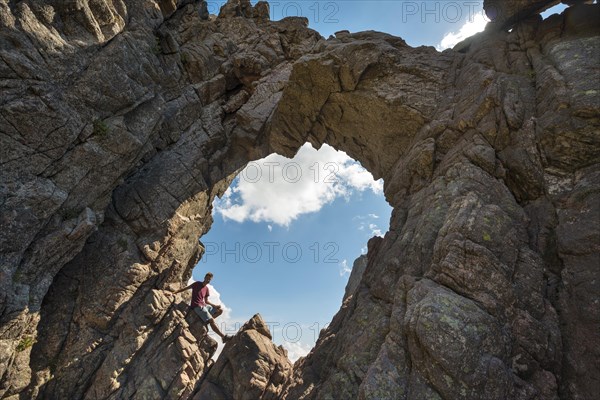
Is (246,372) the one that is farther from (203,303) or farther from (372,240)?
(372,240)

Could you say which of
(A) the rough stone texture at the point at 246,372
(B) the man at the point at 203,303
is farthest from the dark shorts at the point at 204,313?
(A) the rough stone texture at the point at 246,372

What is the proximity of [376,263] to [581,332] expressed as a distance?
10662mm

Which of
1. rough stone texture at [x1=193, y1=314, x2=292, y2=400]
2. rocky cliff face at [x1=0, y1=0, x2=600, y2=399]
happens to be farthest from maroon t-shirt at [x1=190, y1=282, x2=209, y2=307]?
rough stone texture at [x1=193, y1=314, x2=292, y2=400]

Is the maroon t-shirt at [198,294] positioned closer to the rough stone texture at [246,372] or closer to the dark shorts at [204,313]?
the dark shorts at [204,313]

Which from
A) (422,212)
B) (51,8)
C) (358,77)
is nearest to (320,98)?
(358,77)

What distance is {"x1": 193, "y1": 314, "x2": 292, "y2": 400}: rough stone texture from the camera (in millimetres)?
21812

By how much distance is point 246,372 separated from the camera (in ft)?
73.7

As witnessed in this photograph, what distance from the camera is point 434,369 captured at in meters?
11.5

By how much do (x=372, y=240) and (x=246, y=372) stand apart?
14007 mm

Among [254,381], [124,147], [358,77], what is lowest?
[254,381]

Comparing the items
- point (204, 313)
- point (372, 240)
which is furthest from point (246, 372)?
point (372, 240)

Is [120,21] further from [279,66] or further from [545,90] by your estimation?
[545,90]

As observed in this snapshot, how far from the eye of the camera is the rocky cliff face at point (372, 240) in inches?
480

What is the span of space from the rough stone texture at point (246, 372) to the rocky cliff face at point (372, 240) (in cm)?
15
